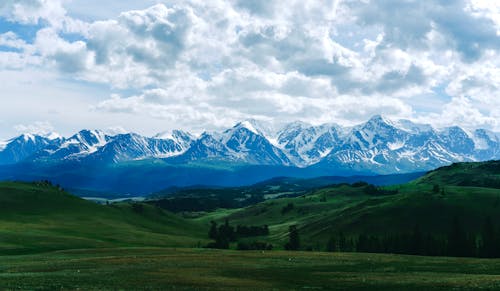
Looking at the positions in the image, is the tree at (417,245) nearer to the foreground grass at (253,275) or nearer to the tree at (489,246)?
the tree at (489,246)

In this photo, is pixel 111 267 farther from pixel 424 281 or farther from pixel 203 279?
pixel 424 281

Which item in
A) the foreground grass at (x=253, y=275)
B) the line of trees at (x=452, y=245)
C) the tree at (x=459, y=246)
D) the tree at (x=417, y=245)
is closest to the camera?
the foreground grass at (x=253, y=275)

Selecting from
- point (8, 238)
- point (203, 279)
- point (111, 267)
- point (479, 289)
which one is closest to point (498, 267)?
point (479, 289)

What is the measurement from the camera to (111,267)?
7825 cm

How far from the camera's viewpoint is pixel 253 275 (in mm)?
71875

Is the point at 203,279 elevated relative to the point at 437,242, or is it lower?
elevated

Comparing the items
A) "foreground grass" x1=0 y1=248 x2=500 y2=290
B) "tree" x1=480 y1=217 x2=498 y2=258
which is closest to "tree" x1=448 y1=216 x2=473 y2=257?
"tree" x1=480 y1=217 x2=498 y2=258

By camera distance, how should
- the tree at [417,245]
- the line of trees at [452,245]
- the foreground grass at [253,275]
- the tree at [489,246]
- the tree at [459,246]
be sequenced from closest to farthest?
the foreground grass at [253,275], the tree at [489,246], the line of trees at [452,245], the tree at [459,246], the tree at [417,245]

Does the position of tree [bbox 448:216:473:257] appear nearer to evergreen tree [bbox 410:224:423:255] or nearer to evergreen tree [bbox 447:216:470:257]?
evergreen tree [bbox 447:216:470:257]

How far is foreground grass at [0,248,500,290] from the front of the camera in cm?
5694

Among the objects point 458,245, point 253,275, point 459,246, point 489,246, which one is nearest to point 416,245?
point 458,245

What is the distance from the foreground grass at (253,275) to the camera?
2242 inches

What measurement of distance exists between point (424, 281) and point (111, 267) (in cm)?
4545

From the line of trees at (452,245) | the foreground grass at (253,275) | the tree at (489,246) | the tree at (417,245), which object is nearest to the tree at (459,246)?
the line of trees at (452,245)
